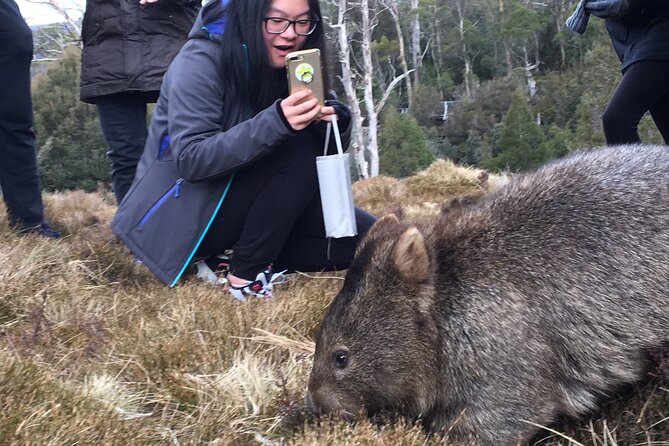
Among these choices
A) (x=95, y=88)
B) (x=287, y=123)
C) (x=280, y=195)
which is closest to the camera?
(x=287, y=123)

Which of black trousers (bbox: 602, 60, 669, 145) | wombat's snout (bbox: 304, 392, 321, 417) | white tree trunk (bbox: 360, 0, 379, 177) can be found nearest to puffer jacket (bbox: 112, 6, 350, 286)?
wombat's snout (bbox: 304, 392, 321, 417)

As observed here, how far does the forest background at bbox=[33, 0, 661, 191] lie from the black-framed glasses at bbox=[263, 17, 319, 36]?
45.6 feet

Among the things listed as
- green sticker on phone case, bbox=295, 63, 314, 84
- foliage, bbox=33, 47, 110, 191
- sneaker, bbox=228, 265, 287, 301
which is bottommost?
foliage, bbox=33, 47, 110, 191

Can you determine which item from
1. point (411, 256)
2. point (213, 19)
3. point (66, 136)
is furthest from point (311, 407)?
point (66, 136)

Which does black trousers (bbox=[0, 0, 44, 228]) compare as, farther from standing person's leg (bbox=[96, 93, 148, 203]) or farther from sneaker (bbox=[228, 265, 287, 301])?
sneaker (bbox=[228, 265, 287, 301])

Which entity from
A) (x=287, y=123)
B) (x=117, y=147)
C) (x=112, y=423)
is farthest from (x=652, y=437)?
(x=117, y=147)

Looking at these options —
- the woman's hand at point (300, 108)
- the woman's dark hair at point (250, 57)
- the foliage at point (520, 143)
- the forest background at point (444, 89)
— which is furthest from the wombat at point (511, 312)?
the foliage at point (520, 143)

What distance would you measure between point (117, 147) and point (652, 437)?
331 centimetres

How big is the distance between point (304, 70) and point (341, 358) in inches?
49.6

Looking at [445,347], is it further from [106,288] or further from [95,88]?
[95,88]

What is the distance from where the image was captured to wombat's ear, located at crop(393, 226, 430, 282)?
2311 millimetres

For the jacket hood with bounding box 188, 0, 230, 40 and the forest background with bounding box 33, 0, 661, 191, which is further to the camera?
the forest background with bounding box 33, 0, 661, 191

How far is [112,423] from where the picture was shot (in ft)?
6.55

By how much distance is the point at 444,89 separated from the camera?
43.2m
